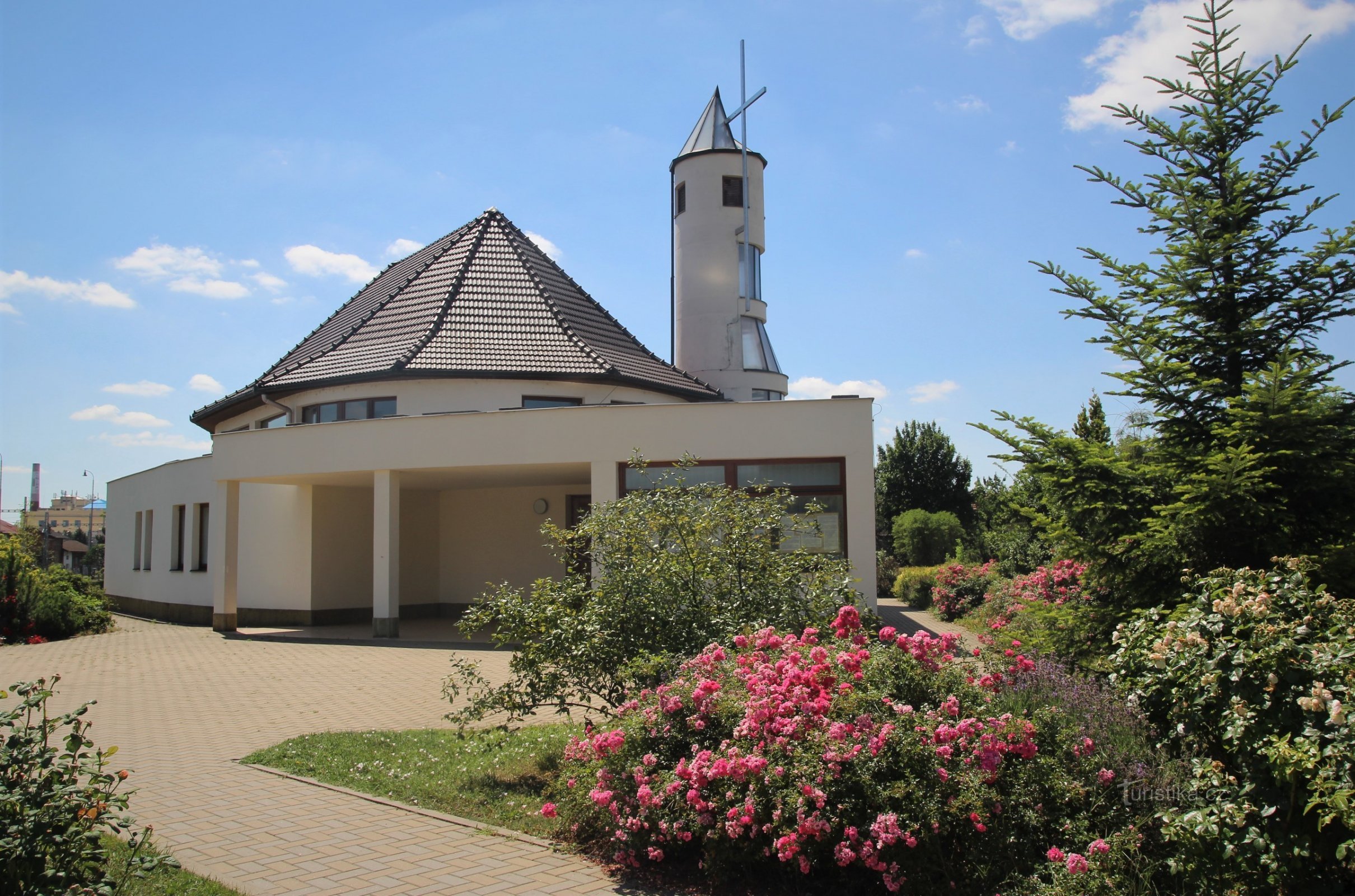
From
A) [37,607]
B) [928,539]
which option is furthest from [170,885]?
[928,539]

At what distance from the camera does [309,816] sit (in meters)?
6.07

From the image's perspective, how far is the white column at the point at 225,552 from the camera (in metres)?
19.2

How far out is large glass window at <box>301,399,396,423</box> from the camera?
20.2 m

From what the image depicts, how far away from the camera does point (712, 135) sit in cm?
2941

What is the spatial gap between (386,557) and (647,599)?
35.4 ft

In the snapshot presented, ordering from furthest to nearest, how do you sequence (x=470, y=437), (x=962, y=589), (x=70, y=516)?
1. (x=70, y=516)
2. (x=962, y=589)
3. (x=470, y=437)

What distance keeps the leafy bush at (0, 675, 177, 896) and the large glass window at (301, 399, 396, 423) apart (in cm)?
1629

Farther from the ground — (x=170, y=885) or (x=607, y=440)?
(x=607, y=440)

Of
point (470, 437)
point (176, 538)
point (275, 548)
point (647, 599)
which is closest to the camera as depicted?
point (647, 599)

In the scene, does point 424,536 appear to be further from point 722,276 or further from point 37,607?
point 722,276

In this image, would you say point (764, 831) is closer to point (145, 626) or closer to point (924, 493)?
point (145, 626)

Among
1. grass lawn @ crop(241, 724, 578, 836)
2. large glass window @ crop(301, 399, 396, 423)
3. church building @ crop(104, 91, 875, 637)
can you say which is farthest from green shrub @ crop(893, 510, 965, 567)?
grass lawn @ crop(241, 724, 578, 836)

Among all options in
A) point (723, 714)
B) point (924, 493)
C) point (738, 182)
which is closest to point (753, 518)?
point (723, 714)

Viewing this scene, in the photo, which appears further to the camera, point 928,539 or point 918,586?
point 928,539
